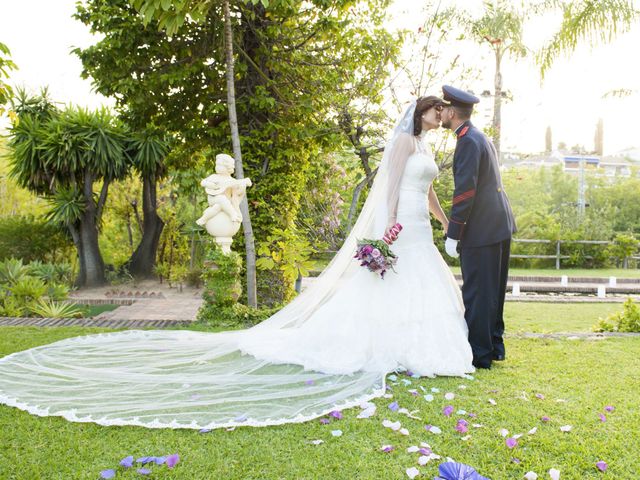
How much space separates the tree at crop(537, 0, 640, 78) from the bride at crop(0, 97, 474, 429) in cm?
899

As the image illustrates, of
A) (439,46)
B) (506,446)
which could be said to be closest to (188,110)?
(439,46)

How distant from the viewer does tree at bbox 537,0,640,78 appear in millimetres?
10531

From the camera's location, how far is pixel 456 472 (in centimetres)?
194

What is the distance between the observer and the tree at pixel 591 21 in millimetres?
10531

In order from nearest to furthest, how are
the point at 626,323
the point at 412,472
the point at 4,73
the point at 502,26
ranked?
1. the point at 412,472
2. the point at 4,73
3. the point at 626,323
4. the point at 502,26

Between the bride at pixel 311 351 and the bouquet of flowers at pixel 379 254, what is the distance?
0.14m

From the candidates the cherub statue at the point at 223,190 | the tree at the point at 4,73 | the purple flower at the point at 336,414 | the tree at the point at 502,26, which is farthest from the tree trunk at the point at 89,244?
the tree at the point at 502,26

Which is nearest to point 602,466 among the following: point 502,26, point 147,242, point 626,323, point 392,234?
point 392,234

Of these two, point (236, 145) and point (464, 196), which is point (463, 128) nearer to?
point (464, 196)

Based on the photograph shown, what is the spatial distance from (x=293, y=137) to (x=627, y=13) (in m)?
7.73

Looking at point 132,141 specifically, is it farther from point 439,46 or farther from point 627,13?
point 627,13

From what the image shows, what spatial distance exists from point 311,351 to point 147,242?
370 inches

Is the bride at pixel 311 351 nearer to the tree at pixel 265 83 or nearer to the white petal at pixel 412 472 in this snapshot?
the white petal at pixel 412 472

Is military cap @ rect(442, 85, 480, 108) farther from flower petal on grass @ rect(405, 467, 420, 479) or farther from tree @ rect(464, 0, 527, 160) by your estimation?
tree @ rect(464, 0, 527, 160)
